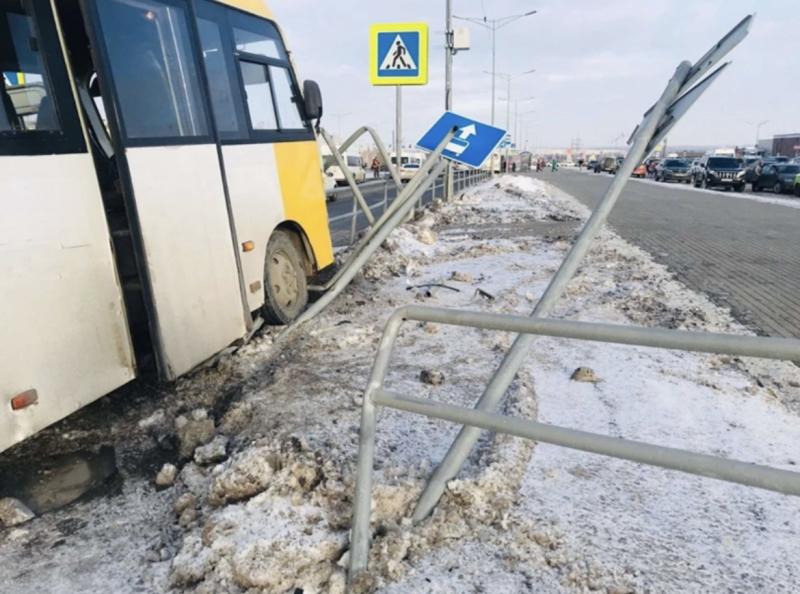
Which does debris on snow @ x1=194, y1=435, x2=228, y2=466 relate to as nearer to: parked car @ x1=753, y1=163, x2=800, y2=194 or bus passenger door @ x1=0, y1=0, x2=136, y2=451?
bus passenger door @ x1=0, y1=0, x2=136, y2=451

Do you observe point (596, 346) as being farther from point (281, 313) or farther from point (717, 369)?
point (281, 313)

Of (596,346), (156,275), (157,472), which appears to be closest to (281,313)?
(156,275)

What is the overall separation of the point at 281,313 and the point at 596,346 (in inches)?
110

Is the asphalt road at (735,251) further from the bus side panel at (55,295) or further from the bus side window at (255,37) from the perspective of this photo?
the bus side panel at (55,295)

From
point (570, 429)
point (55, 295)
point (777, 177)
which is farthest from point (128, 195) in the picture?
point (777, 177)

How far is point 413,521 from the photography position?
277cm

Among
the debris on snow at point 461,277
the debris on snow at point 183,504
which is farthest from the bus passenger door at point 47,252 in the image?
the debris on snow at point 461,277

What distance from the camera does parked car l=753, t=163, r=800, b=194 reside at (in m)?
28.0

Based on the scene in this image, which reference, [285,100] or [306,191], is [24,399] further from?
[285,100]

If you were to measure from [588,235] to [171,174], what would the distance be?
2710mm

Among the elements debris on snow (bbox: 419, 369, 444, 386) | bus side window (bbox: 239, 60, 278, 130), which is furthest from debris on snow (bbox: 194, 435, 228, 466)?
bus side window (bbox: 239, 60, 278, 130)

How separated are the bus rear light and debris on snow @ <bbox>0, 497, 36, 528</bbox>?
0.54 m

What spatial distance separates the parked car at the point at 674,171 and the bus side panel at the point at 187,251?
40.6 m

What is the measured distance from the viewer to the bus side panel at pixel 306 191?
582cm
